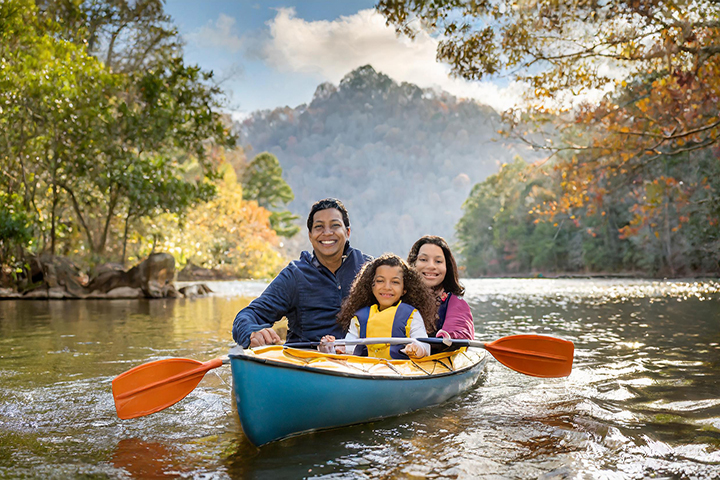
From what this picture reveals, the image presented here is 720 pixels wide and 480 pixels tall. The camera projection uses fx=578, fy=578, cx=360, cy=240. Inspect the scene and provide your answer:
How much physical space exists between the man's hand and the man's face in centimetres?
96

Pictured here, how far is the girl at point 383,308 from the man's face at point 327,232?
272 mm

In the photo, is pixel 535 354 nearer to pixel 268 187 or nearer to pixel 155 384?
pixel 155 384

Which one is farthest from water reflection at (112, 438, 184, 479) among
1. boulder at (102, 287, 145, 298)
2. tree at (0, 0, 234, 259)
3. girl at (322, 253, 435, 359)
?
boulder at (102, 287, 145, 298)

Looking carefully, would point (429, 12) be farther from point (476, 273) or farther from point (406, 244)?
point (406, 244)

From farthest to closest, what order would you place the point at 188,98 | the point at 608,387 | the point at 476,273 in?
the point at 476,273 → the point at 188,98 → the point at 608,387

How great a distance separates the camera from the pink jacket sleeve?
4.38 metres

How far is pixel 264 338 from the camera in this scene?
130 inches

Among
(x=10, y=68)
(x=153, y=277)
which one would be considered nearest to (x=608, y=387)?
(x=10, y=68)

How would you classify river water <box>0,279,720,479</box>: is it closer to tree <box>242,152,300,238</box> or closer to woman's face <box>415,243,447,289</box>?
woman's face <box>415,243,447,289</box>

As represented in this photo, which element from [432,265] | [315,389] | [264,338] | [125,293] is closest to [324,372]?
[315,389]

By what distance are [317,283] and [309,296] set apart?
111 mm

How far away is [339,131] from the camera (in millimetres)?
126938

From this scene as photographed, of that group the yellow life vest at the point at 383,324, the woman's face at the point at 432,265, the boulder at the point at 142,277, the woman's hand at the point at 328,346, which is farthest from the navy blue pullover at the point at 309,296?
the boulder at the point at 142,277

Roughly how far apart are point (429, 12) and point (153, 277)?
12820 mm
